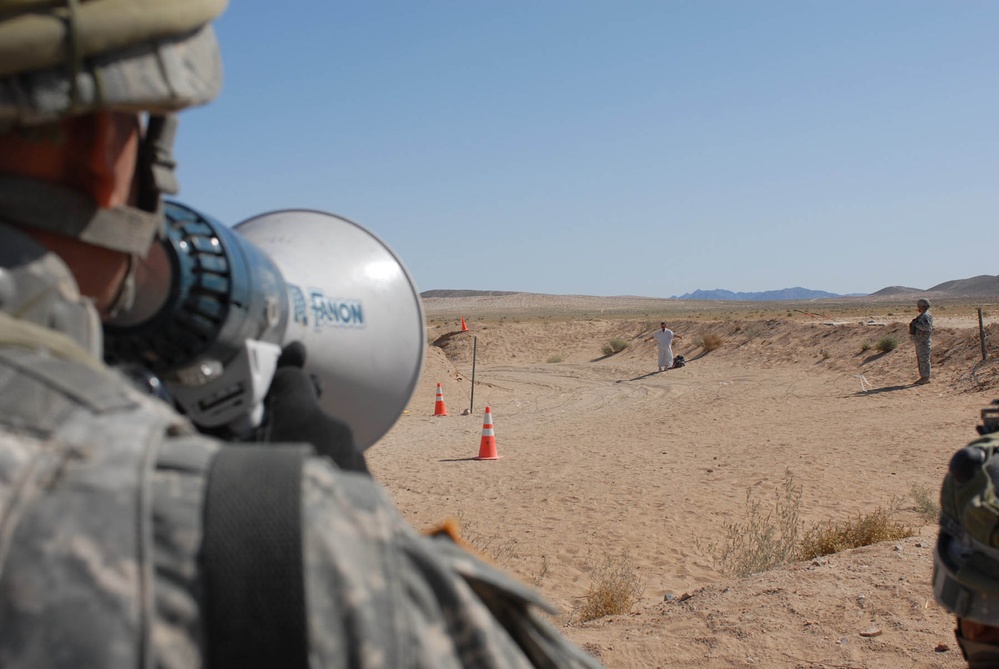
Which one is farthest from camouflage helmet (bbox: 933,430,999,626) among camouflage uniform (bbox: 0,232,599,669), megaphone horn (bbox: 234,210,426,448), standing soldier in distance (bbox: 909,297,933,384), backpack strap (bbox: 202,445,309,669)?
standing soldier in distance (bbox: 909,297,933,384)

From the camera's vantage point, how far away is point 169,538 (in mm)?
768

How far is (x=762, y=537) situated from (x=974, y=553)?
4.95 metres

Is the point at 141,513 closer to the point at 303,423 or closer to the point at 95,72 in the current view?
the point at 95,72

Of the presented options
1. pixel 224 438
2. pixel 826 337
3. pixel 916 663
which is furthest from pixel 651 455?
pixel 826 337

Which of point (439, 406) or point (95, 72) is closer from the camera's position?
point (95, 72)

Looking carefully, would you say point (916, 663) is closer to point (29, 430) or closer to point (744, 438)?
point (29, 430)

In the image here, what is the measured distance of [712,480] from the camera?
11.0 metres

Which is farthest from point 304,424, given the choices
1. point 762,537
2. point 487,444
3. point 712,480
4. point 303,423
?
point 487,444

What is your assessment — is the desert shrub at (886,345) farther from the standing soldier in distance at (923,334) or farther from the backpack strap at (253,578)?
the backpack strap at (253,578)

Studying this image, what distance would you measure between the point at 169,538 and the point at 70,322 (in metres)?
0.36

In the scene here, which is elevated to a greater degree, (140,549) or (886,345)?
(140,549)

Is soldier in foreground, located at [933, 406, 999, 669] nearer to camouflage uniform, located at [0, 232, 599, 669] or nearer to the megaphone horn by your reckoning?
the megaphone horn

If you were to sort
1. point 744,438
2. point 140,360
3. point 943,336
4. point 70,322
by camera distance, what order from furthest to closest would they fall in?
point 943,336 < point 744,438 < point 140,360 < point 70,322

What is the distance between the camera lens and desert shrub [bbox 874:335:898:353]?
21.8 m
